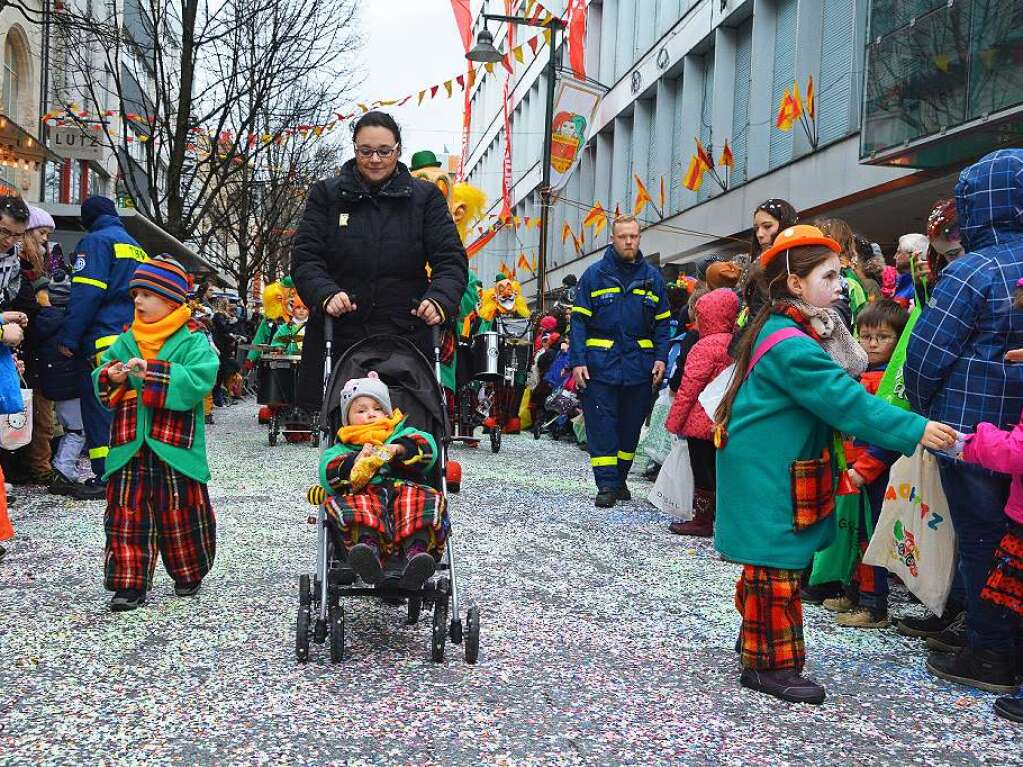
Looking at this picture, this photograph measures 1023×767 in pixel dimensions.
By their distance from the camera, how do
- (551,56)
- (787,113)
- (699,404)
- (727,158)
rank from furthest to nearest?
(727,158) → (551,56) → (787,113) → (699,404)

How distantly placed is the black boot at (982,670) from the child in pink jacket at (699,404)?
2.95 metres

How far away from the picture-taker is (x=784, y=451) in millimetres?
3859

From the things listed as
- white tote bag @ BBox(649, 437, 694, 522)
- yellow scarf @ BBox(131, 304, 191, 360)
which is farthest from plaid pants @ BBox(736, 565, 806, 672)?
white tote bag @ BBox(649, 437, 694, 522)

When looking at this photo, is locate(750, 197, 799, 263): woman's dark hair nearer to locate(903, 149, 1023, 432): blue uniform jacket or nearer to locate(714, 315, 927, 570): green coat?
locate(903, 149, 1023, 432): blue uniform jacket

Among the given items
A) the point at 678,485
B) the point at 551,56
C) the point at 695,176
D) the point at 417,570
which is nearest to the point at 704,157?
the point at 695,176

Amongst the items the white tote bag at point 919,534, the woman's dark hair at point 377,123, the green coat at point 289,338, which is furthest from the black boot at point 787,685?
the green coat at point 289,338

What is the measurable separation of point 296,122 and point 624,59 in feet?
35.2

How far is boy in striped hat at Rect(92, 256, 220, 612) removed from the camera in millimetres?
4738

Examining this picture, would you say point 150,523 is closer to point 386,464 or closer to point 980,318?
point 386,464

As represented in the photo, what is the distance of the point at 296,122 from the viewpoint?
23.9m

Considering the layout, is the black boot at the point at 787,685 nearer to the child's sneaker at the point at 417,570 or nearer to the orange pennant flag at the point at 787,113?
the child's sneaker at the point at 417,570

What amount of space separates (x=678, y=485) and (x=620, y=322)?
1.57 meters

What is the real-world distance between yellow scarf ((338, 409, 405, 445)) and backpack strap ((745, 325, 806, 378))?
1423 millimetres

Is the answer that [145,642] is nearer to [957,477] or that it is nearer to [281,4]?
[957,477]
